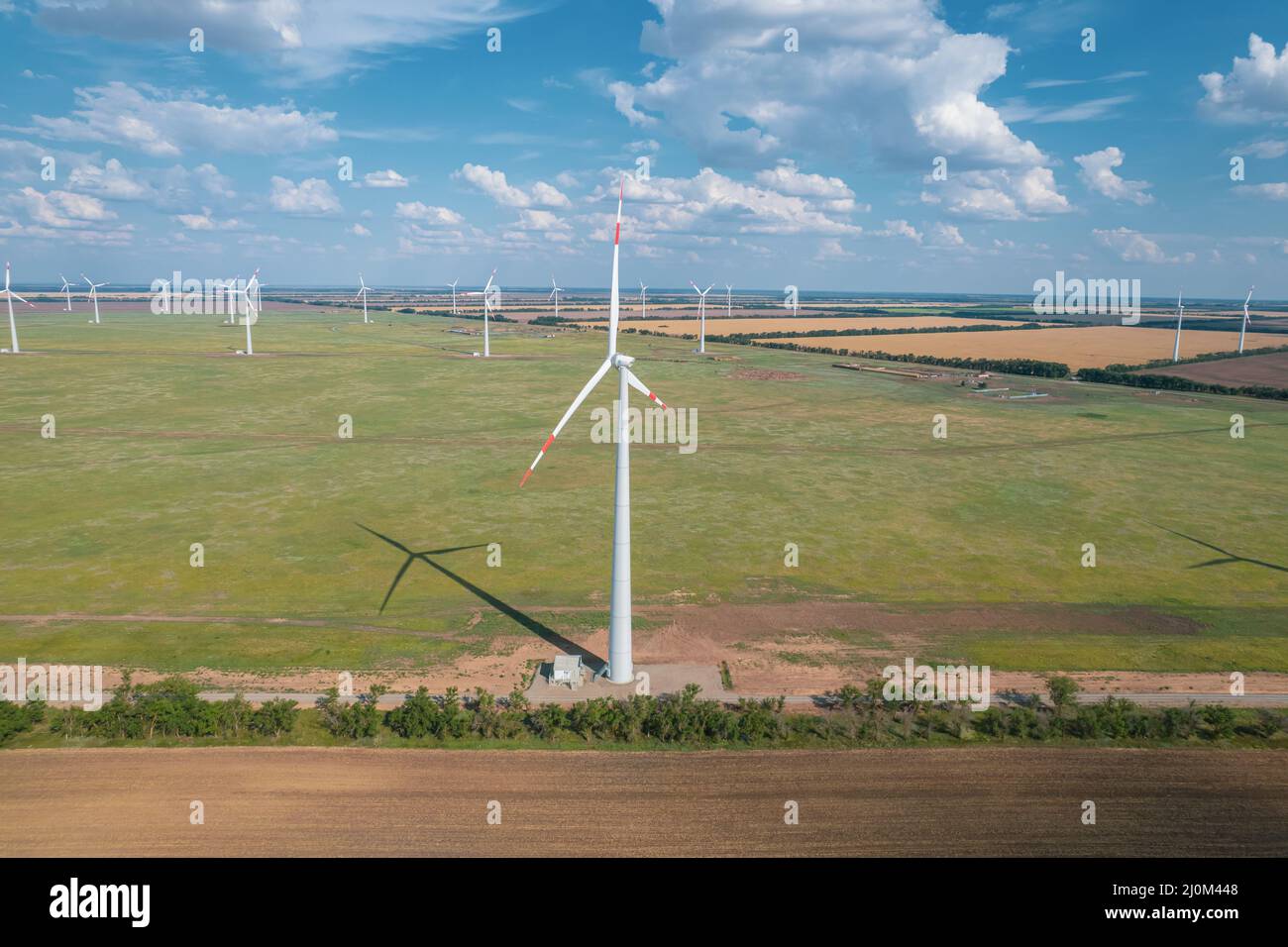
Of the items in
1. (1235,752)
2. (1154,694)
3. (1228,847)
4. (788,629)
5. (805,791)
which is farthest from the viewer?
(788,629)

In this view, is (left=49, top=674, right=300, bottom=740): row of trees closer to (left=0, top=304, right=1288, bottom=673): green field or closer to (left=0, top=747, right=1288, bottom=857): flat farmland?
(left=0, top=747, right=1288, bottom=857): flat farmland

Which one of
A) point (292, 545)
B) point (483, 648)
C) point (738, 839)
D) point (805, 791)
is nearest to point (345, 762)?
A: point (483, 648)

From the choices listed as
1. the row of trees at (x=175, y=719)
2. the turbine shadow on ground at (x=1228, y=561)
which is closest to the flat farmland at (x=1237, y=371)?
the turbine shadow on ground at (x=1228, y=561)

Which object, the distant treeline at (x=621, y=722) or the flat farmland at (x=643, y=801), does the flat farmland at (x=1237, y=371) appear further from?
the flat farmland at (x=643, y=801)

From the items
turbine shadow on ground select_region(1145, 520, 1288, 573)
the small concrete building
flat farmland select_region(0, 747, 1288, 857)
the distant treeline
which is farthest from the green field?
flat farmland select_region(0, 747, 1288, 857)

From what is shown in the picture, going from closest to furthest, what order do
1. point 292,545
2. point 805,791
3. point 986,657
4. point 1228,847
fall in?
point 1228,847 < point 805,791 < point 986,657 < point 292,545

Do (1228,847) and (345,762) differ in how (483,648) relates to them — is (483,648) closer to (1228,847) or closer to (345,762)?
(345,762)
